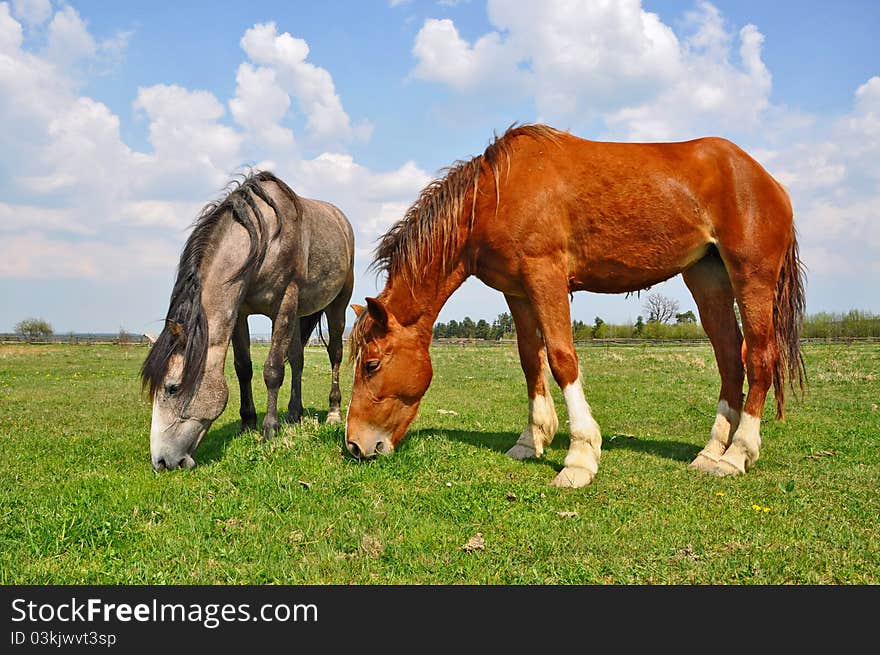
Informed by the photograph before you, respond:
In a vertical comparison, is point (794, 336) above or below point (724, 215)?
below

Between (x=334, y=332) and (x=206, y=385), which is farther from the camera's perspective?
(x=334, y=332)

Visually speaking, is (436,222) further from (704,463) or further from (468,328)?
(468,328)

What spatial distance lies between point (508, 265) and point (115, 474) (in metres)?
3.92

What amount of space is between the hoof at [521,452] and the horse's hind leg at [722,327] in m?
1.86

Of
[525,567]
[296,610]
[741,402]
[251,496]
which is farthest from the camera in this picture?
[741,402]

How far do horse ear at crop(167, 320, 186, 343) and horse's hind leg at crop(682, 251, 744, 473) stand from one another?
5057 mm

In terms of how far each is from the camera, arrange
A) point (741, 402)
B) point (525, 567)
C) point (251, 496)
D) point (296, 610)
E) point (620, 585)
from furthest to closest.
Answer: point (741, 402), point (251, 496), point (525, 567), point (620, 585), point (296, 610)

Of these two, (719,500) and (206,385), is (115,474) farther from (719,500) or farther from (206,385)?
(719,500)

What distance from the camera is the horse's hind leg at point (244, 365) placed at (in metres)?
6.57

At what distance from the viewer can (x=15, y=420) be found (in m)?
8.66

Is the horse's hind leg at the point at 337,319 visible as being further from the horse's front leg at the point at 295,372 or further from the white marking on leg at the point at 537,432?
the white marking on leg at the point at 537,432

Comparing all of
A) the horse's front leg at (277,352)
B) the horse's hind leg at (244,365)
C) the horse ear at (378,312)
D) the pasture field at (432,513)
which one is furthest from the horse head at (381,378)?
the horse's hind leg at (244,365)

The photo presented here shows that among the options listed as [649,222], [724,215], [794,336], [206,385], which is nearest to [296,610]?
[206,385]

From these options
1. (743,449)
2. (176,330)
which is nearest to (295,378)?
(176,330)
